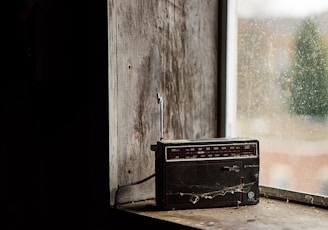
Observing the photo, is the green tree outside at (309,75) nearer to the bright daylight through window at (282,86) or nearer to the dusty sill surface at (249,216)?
the bright daylight through window at (282,86)

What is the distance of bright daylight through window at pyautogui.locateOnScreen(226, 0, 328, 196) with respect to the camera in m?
1.80

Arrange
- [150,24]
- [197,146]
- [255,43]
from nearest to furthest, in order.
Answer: [197,146]
[150,24]
[255,43]

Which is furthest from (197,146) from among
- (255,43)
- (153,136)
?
(255,43)

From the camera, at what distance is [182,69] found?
2.00 meters

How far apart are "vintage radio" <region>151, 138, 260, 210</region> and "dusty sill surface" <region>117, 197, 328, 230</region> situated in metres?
0.04

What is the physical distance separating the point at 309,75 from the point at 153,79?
59 centimetres

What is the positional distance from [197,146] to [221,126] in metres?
0.41

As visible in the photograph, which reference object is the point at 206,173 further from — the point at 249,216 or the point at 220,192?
the point at 249,216

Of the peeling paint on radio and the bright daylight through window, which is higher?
the bright daylight through window

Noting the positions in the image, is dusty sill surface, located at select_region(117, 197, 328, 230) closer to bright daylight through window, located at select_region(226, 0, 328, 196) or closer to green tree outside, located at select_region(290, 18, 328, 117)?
bright daylight through window, located at select_region(226, 0, 328, 196)
